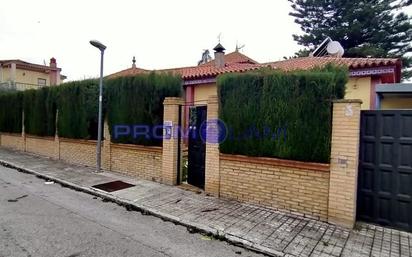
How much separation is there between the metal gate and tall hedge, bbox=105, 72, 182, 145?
4997 mm

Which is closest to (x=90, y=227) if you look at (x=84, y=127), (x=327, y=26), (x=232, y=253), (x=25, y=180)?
(x=232, y=253)

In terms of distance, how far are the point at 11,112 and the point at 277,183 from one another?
15.3 metres

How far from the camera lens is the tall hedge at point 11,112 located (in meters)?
14.6

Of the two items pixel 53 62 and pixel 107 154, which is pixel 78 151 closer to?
pixel 107 154

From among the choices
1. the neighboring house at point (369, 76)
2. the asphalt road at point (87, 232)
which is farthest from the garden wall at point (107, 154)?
the neighboring house at point (369, 76)

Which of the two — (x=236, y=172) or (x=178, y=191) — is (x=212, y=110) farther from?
(x=178, y=191)

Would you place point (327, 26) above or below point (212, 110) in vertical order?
above

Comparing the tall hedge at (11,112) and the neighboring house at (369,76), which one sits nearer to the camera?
the neighboring house at (369,76)

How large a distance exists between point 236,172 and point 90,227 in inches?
122

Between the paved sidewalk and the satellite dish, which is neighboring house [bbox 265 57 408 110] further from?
the paved sidewalk

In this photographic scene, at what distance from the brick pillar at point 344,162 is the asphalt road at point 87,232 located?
2.03 metres

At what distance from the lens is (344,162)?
4.99 m

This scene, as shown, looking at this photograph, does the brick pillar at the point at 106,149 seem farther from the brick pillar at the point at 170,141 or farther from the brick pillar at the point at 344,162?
the brick pillar at the point at 344,162

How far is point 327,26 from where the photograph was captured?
2452 centimetres
